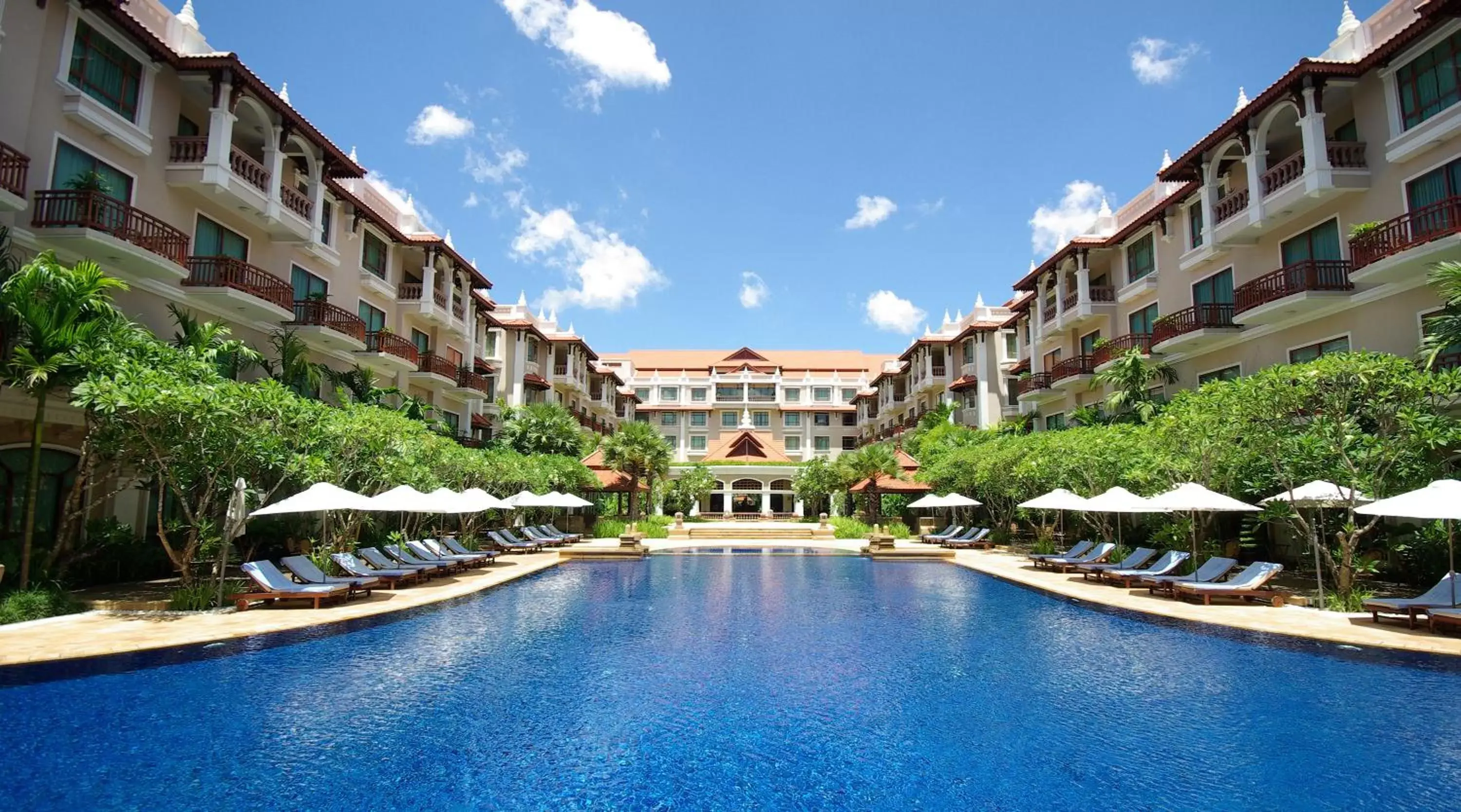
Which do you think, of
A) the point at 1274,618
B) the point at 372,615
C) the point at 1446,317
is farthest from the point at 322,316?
the point at 1446,317

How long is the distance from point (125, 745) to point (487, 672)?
3867mm

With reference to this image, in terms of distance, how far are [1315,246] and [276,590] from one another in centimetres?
2573

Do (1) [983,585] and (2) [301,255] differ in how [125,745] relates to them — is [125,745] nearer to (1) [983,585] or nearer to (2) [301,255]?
(1) [983,585]

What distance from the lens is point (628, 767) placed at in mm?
6816

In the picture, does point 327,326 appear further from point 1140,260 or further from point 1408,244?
point 1140,260

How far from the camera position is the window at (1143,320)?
90.9ft

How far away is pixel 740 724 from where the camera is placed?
8008mm

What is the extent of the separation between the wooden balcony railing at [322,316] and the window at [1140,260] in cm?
2757

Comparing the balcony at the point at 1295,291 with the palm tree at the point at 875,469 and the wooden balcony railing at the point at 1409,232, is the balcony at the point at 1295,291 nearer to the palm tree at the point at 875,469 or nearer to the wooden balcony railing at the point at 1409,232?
the wooden balcony railing at the point at 1409,232

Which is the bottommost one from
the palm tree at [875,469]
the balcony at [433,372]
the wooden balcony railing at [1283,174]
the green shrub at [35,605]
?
the green shrub at [35,605]

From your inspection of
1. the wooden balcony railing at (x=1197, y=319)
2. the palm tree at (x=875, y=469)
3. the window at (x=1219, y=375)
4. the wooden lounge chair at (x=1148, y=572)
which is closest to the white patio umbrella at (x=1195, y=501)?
the wooden lounge chair at (x=1148, y=572)

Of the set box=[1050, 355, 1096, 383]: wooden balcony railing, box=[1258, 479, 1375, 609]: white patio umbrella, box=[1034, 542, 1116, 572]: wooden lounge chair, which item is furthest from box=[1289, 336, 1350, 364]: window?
box=[1050, 355, 1096, 383]: wooden balcony railing

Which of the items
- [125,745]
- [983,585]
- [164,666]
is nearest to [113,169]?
[164,666]

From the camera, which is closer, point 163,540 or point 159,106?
point 163,540
